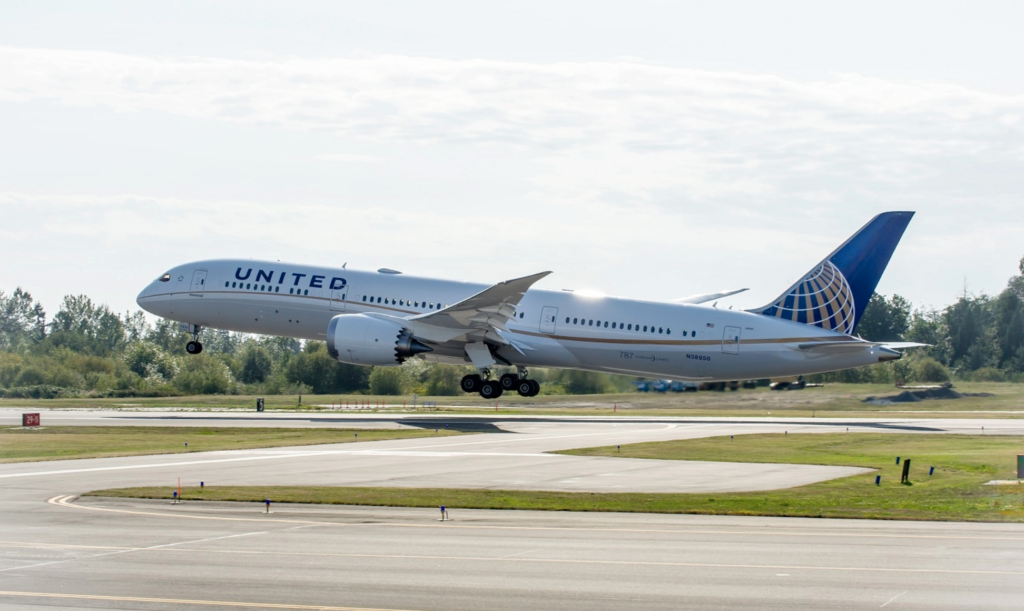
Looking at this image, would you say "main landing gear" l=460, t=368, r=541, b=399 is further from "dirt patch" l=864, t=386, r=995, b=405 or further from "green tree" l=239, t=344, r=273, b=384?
"green tree" l=239, t=344, r=273, b=384

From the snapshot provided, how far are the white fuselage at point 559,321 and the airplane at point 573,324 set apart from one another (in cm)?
5

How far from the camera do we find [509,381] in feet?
166

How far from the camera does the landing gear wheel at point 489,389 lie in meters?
50.3

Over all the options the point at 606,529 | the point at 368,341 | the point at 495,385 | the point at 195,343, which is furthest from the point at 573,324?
the point at 606,529

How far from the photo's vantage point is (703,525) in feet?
60.3

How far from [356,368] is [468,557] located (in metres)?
64.6

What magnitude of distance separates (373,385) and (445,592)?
6434cm

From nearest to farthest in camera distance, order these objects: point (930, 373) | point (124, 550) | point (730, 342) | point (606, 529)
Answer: point (124, 550) → point (606, 529) → point (730, 342) → point (930, 373)

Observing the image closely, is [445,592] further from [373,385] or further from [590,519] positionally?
[373,385]

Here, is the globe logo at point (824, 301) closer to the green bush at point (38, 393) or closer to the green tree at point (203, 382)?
the green tree at point (203, 382)

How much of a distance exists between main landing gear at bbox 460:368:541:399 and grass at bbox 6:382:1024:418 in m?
5.48

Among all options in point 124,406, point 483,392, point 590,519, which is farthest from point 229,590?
point 124,406

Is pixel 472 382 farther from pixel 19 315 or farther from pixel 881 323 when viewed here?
pixel 19 315

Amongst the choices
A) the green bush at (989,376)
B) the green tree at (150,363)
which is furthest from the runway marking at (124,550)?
the green tree at (150,363)
